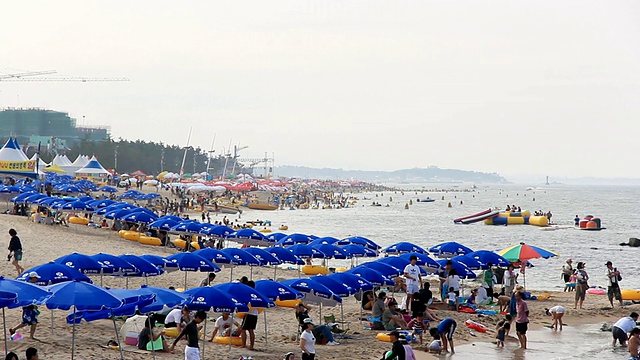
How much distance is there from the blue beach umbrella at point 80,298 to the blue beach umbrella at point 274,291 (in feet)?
12.8

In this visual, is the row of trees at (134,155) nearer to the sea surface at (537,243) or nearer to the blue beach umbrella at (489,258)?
the sea surface at (537,243)

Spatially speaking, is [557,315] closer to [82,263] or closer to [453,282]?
[453,282]

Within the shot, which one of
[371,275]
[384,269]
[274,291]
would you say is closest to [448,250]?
[384,269]

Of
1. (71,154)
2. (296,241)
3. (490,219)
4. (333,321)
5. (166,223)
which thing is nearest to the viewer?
(333,321)

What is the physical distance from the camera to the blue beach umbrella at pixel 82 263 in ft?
55.6

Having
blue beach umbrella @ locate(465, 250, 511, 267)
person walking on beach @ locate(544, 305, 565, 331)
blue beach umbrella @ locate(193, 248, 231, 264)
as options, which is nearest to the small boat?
blue beach umbrella @ locate(465, 250, 511, 267)

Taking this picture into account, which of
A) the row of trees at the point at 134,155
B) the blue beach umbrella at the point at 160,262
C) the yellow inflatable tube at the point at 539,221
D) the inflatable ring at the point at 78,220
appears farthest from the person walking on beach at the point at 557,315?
the row of trees at the point at 134,155

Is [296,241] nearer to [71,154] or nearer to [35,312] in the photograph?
[35,312]

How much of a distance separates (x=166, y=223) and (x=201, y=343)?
16.4 metres

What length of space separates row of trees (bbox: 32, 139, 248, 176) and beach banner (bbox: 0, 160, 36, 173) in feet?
228

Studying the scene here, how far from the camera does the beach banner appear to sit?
51844 millimetres

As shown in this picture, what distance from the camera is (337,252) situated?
25.9 m

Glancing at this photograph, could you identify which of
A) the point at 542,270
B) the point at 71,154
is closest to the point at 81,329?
the point at 542,270

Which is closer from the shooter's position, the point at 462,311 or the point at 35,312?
the point at 35,312
